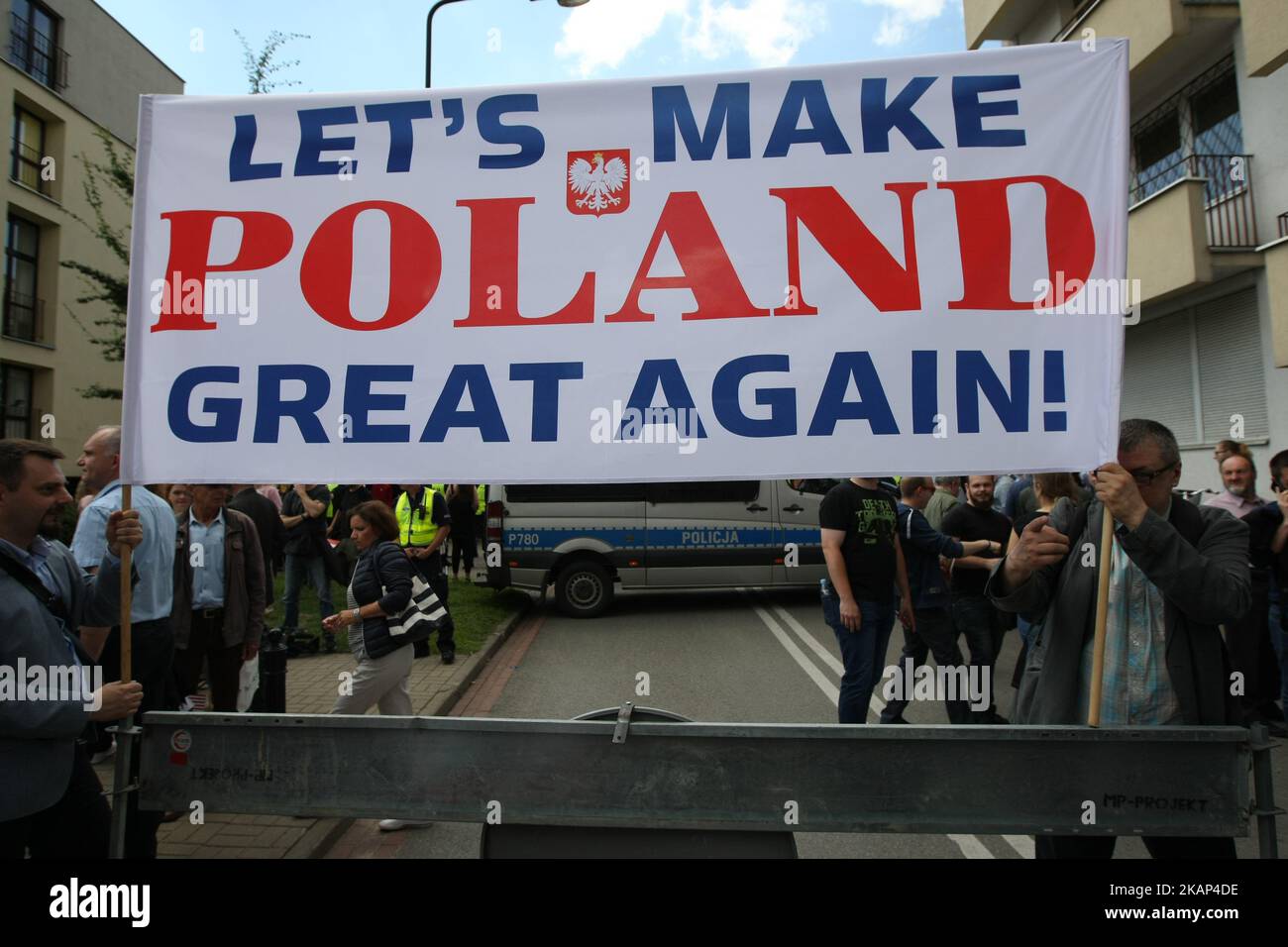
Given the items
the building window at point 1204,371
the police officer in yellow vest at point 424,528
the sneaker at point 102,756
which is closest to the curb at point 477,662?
the police officer in yellow vest at point 424,528

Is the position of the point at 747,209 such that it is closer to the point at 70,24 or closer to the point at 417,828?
the point at 417,828

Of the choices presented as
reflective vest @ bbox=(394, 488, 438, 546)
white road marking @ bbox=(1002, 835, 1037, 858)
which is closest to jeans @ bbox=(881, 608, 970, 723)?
white road marking @ bbox=(1002, 835, 1037, 858)

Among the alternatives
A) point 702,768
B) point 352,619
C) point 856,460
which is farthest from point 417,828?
point 856,460

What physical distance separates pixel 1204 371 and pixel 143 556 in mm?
13042

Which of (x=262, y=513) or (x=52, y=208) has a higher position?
(x=52, y=208)

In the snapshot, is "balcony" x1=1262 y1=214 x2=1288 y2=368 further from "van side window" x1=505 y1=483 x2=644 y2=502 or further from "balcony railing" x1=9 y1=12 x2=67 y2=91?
"balcony railing" x1=9 y1=12 x2=67 y2=91

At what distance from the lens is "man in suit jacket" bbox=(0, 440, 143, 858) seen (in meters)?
2.21

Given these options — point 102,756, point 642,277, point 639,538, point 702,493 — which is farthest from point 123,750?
point 702,493

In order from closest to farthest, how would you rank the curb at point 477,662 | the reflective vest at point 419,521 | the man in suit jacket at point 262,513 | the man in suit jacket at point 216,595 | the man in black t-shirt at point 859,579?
the man in suit jacket at point 216,595 → the man in black t-shirt at point 859,579 → the curb at point 477,662 → the man in suit jacket at point 262,513 → the reflective vest at point 419,521

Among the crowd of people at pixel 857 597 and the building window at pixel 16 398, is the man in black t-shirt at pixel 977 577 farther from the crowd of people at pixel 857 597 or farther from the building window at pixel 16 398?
the building window at pixel 16 398

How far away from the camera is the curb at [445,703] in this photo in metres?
3.92

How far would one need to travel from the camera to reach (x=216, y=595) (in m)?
4.61

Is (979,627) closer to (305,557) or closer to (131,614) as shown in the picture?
(131,614)

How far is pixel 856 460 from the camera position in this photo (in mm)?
2215
